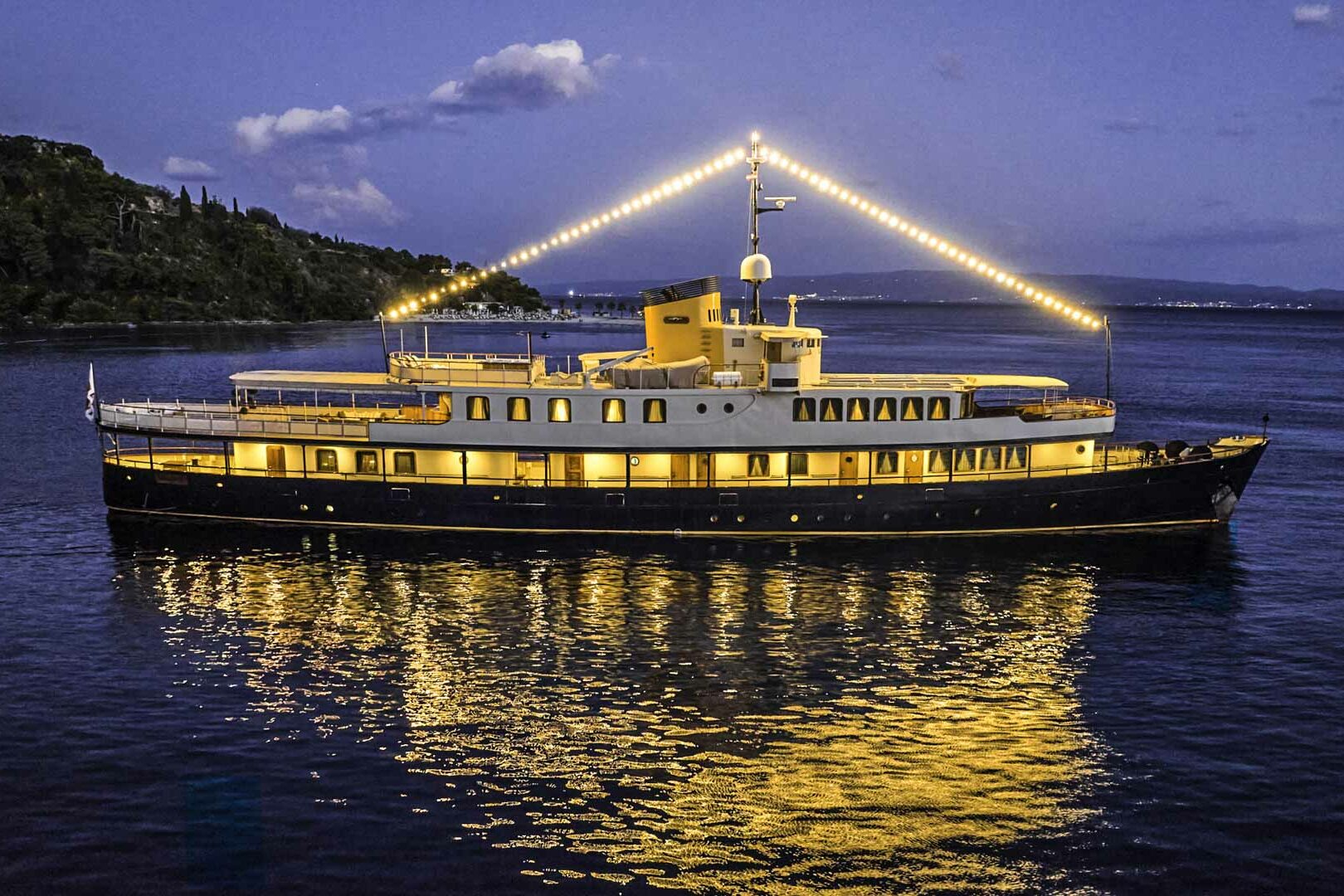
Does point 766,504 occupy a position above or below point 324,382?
below

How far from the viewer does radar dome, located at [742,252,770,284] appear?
42.6m

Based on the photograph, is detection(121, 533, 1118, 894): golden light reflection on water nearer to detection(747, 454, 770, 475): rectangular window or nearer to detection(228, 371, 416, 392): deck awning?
detection(747, 454, 770, 475): rectangular window

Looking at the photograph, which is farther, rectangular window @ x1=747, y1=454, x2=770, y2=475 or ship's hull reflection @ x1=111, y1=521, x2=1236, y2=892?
rectangular window @ x1=747, y1=454, x2=770, y2=475

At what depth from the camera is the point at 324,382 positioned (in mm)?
41656

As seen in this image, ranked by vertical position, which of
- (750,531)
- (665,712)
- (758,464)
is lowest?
(665,712)

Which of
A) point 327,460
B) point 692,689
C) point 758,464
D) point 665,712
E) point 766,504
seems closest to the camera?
point 665,712

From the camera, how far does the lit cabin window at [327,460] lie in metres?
42.5

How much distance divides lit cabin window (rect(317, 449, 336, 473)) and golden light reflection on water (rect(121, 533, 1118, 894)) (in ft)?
10.1

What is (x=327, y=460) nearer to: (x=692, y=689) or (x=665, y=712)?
(x=692, y=689)

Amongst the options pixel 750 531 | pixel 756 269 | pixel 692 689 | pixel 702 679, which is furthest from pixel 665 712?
pixel 756 269

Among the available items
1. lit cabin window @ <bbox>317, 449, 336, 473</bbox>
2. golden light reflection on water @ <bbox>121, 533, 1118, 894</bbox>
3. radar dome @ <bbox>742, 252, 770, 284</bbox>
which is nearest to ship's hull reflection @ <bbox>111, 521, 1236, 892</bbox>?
golden light reflection on water @ <bbox>121, 533, 1118, 894</bbox>

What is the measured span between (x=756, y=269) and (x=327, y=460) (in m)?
21.0

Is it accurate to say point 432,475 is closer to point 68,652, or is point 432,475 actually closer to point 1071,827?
point 68,652

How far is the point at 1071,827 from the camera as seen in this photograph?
2023 cm
